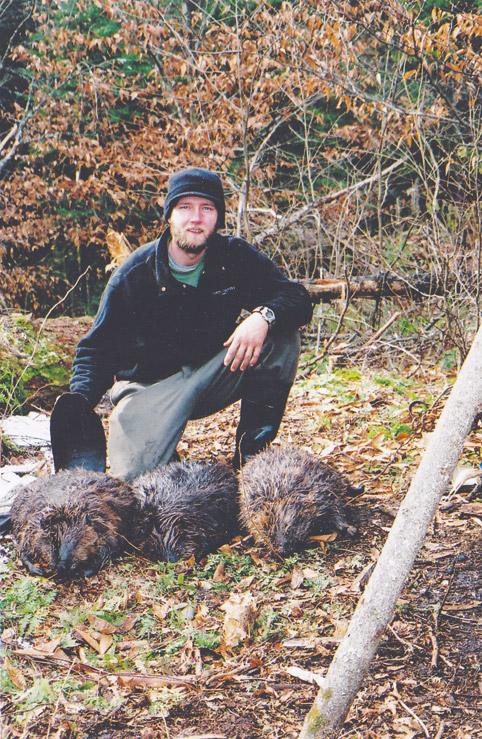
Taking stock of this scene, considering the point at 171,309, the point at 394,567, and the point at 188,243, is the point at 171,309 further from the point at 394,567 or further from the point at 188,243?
the point at 394,567

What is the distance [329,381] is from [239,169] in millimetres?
5180

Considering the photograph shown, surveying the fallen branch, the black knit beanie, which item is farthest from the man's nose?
the fallen branch

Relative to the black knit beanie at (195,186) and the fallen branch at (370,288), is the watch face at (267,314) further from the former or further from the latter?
the fallen branch at (370,288)

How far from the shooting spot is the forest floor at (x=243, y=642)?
89.0 inches

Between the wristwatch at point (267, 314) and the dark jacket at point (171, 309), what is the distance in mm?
56

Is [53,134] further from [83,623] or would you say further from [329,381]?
[83,623]

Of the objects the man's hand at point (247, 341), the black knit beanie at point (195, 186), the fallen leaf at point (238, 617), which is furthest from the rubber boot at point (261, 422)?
the fallen leaf at point (238, 617)

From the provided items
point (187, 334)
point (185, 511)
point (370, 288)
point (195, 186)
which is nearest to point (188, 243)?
point (195, 186)

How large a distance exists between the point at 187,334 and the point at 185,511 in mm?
1615

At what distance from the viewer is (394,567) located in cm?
172

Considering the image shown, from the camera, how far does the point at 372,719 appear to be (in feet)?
7.25

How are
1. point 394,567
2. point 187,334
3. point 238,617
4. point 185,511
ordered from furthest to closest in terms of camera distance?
1. point 187,334
2. point 185,511
3. point 238,617
4. point 394,567

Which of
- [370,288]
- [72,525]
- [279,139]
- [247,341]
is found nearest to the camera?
[72,525]

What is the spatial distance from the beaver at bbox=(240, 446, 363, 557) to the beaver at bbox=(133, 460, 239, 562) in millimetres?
124
